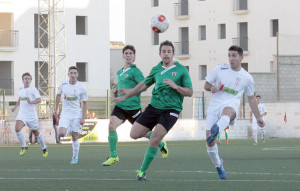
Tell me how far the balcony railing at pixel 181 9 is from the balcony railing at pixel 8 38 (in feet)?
48.9

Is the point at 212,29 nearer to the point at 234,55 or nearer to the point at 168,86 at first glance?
the point at 234,55

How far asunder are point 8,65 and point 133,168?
43.2 metres

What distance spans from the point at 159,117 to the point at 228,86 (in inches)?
52.4

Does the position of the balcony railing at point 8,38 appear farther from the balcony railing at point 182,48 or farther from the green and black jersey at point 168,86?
the green and black jersey at point 168,86

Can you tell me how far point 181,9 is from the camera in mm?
68250

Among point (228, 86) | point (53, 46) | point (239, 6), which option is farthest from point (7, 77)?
point (228, 86)

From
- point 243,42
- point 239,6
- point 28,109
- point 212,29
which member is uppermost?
point 239,6

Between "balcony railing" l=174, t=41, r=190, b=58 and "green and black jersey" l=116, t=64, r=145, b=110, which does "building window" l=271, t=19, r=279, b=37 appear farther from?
"green and black jersey" l=116, t=64, r=145, b=110

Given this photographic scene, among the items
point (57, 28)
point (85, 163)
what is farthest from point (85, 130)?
point (85, 163)

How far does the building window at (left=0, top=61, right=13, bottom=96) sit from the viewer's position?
56.6 metres

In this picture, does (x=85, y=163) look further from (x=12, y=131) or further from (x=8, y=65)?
(x=8, y=65)

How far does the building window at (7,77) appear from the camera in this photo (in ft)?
186

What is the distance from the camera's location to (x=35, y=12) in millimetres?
58594

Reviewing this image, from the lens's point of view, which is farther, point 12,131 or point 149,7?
point 149,7
